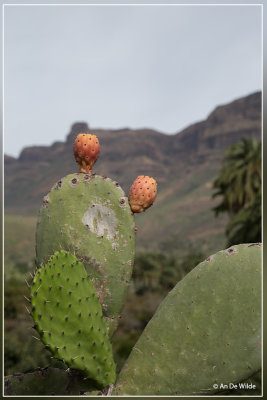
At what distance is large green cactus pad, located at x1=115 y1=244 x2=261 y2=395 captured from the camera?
187 centimetres

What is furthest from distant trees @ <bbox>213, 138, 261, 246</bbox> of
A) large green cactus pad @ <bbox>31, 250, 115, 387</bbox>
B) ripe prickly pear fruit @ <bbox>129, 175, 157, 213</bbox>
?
large green cactus pad @ <bbox>31, 250, 115, 387</bbox>

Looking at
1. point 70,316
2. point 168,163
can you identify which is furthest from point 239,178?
point 168,163

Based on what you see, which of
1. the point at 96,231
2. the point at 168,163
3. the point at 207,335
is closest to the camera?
the point at 207,335

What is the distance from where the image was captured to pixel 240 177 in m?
19.0

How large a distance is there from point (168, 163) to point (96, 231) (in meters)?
97.3

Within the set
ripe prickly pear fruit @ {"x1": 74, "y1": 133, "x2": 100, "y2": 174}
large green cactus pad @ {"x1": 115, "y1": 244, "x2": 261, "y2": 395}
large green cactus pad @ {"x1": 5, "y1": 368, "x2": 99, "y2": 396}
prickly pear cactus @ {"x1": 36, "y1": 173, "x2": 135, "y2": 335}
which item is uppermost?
ripe prickly pear fruit @ {"x1": 74, "y1": 133, "x2": 100, "y2": 174}

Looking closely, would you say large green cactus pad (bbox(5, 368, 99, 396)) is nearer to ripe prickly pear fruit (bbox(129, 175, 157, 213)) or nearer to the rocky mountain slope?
ripe prickly pear fruit (bbox(129, 175, 157, 213))

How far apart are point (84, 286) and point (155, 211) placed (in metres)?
55.6

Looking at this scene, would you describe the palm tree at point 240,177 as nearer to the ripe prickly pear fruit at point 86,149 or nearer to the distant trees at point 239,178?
the distant trees at point 239,178

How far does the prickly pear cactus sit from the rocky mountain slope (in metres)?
46.7

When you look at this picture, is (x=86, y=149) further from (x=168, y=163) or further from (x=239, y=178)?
(x=168, y=163)

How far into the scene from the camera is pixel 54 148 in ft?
304

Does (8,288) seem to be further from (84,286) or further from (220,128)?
(220,128)

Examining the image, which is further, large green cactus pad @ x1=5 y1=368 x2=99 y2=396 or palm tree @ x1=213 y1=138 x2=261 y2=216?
palm tree @ x1=213 y1=138 x2=261 y2=216
